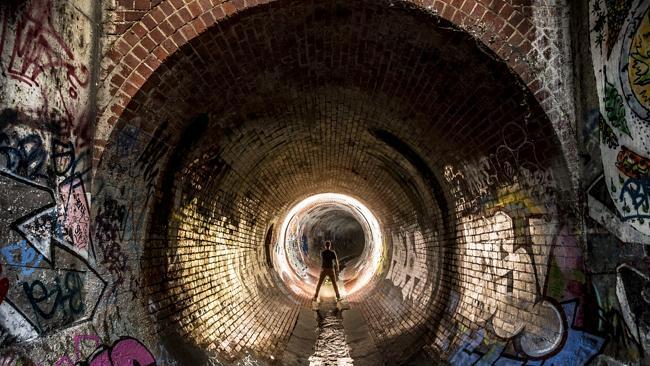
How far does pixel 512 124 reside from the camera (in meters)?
5.30

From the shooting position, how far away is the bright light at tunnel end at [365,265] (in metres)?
15.2

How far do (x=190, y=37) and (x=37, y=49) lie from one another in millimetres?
1425

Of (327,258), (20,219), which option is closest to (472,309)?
(20,219)

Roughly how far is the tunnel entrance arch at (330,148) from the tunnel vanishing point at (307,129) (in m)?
0.03

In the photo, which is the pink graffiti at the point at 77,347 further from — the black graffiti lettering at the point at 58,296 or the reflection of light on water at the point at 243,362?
the reflection of light on water at the point at 243,362

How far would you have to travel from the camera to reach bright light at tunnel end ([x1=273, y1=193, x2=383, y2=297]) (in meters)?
15.2

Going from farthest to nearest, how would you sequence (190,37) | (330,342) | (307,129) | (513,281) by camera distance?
(330,342)
(307,129)
(513,281)
(190,37)

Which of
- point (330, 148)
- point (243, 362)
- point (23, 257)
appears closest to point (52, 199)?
point (23, 257)

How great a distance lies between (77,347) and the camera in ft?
14.4

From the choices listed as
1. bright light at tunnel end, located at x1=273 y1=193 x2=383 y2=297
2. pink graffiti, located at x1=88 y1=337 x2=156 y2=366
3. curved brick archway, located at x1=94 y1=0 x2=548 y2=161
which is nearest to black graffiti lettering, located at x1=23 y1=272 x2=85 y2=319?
pink graffiti, located at x1=88 y1=337 x2=156 y2=366

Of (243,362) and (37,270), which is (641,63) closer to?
→ (37,270)

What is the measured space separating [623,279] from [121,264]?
4608mm

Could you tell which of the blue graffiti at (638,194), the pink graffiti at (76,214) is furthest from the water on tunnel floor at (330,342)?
the blue graffiti at (638,194)

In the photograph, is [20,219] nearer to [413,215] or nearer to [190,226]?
[190,226]
